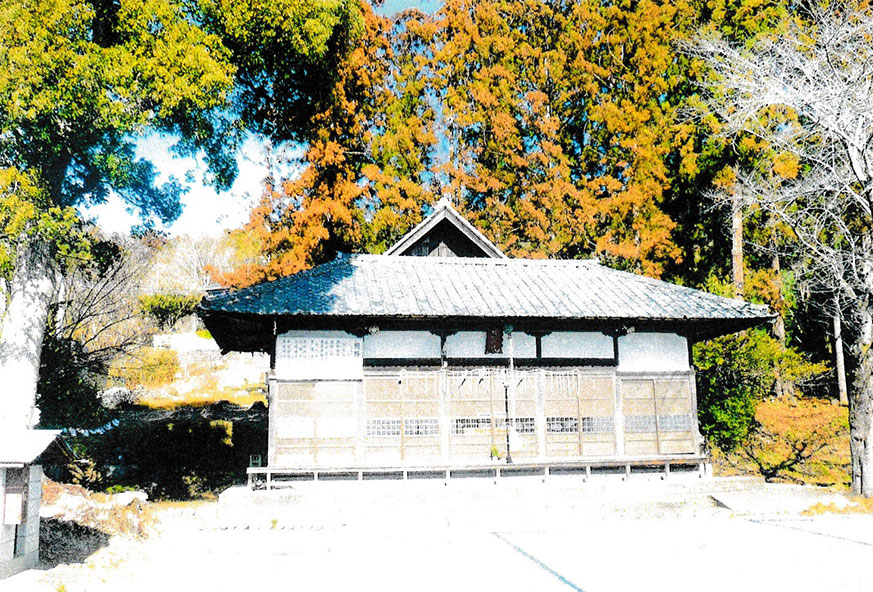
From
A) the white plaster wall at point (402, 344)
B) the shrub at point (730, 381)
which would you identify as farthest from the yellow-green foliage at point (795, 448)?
the white plaster wall at point (402, 344)

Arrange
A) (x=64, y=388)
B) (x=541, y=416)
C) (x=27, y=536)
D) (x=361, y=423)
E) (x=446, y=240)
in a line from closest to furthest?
1. (x=27, y=536)
2. (x=361, y=423)
3. (x=541, y=416)
4. (x=64, y=388)
5. (x=446, y=240)

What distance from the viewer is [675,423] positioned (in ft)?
42.9

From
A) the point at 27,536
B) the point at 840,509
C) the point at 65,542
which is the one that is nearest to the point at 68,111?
the point at 27,536

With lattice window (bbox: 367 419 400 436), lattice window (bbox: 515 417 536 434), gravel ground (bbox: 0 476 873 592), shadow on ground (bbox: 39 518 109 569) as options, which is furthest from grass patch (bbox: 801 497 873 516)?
shadow on ground (bbox: 39 518 109 569)

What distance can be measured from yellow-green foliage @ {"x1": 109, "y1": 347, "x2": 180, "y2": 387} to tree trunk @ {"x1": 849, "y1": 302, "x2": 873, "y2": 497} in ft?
77.9

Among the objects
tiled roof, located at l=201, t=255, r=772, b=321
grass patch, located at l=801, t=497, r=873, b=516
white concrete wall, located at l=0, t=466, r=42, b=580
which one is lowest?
grass patch, located at l=801, t=497, r=873, b=516

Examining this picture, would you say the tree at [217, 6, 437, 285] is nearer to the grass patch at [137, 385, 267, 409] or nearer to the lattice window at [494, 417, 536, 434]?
the grass patch at [137, 385, 267, 409]

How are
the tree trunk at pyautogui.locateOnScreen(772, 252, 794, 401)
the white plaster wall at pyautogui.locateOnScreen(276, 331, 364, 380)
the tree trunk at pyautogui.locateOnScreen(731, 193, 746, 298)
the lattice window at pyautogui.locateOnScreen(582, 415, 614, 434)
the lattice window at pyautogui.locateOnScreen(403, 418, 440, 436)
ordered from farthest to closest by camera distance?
the tree trunk at pyautogui.locateOnScreen(772, 252, 794, 401)
the tree trunk at pyautogui.locateOnScreen(731, 193, 746, 298)
the lattice window at pyautogui.locateOnScreen(582, 415, 614, 434)
the lattice window at pyautogui.locateOnScreen(403, 418, 440, 436)
the white plaster wall at pyautogui.locateOnScreen(276, 331, 364, 380)

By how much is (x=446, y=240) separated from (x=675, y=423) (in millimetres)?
7688

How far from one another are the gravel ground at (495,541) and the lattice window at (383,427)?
3.20 feet

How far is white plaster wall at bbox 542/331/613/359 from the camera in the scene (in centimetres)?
1309

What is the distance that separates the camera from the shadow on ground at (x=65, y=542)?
8266mm

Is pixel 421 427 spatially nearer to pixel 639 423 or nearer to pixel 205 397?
pixel 639 423

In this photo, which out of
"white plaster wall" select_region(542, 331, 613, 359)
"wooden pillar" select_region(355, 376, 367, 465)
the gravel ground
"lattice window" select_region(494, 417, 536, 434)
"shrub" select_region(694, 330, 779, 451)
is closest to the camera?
the gravel ground
